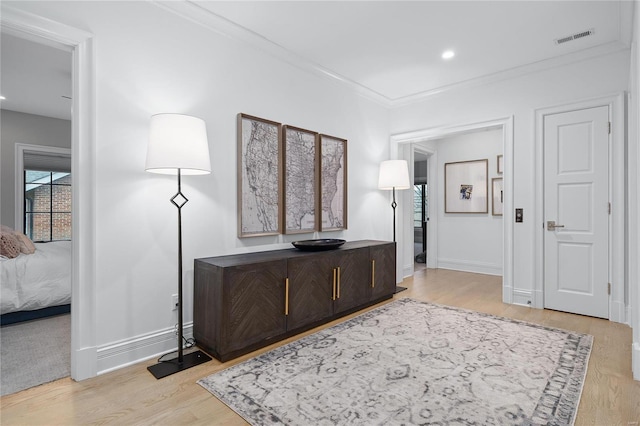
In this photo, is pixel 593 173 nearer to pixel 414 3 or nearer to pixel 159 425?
pixel 414 3

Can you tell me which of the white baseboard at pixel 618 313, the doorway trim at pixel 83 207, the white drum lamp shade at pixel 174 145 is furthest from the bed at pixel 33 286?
the white baseboard at pixel 618 313

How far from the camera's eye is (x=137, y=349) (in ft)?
7.56

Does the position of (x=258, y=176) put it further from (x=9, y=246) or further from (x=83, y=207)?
(x=9, y=246)

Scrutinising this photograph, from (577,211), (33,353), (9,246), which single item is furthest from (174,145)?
(577,211)

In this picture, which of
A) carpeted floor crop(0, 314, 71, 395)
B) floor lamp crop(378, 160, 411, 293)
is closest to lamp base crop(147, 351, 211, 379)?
carpeted floor crop(0, 314, 71, 395)

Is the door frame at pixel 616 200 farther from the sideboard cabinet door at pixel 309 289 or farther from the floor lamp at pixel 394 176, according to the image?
the sideboard cabinet door at pixel 309 289

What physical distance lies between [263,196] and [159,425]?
190 cm

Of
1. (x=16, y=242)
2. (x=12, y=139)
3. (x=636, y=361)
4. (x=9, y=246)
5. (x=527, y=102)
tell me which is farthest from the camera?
(x=12, y=139)

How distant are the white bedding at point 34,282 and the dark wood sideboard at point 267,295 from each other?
169 cm

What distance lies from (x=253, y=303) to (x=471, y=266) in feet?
14.4

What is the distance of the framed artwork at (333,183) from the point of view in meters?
3.71

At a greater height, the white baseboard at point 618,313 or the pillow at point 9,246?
the pillow at point 9,246

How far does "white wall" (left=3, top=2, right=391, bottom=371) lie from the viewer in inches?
85.2

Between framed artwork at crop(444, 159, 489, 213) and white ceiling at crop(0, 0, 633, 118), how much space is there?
6.44 feet
